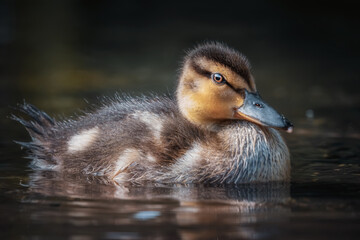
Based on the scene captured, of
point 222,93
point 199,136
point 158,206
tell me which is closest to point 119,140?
point 199,136

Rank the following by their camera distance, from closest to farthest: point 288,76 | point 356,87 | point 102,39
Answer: point 356,87 → point 288,76 → point 102,39

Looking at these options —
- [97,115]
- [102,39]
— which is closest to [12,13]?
[102,39]

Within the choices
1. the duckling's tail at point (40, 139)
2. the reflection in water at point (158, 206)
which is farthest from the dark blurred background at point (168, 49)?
the reflection in water at point (158, 206)

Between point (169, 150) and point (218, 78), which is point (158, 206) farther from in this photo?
point (218, 78)

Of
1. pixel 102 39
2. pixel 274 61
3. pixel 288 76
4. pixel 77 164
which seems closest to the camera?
pixel 77 164

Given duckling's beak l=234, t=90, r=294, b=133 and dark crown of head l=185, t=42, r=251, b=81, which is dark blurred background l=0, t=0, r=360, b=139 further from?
dark crown of head l=185, t=42, r=251, b=81

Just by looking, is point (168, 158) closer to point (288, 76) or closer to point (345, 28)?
point (288, 76)

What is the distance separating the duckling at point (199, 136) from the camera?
6.09m

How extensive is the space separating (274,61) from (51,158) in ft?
22.9

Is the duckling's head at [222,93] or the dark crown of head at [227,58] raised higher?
the dark crown of head at [227,58]

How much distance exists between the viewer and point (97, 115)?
6.67 m

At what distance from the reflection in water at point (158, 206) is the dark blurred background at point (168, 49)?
267 cm

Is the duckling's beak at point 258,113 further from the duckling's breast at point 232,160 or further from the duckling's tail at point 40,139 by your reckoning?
the duckling's tail at point 40,139

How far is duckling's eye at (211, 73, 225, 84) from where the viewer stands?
20.2ft
